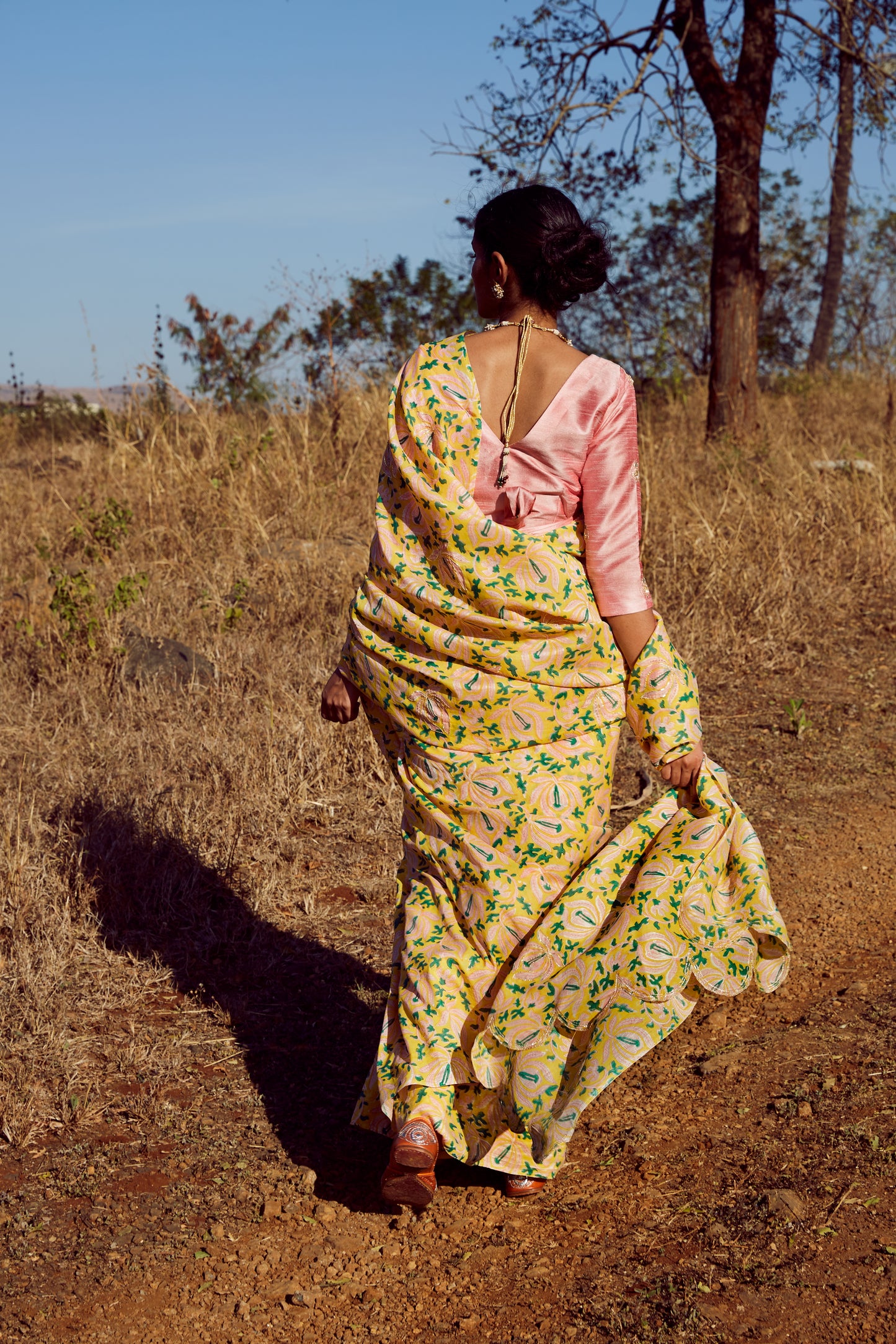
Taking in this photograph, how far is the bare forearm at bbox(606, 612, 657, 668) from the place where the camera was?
83.4 inches

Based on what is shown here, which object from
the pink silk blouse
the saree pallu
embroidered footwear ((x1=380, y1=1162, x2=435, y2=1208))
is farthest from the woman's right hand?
embroidered footwear ((x1=380, y1=1162, x2=435, y2=1208))

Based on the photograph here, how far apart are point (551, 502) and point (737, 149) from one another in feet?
27.4

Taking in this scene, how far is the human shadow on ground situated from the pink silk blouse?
1.29 meters

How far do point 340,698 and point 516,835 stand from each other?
44 centimetres

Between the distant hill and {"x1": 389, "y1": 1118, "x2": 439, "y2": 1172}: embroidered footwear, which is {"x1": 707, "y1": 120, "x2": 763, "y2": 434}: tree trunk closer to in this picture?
the distant hill

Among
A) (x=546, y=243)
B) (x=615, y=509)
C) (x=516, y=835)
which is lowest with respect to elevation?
(x=516, y=835)

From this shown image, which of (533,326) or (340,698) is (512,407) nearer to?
(533,326)

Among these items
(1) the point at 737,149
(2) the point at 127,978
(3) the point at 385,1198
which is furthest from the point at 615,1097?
(1) the point at 737,149

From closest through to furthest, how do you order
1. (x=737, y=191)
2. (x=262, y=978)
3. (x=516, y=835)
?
1. (x=516, y=835)
2. (x=262, y=978)
3. (x=737, y=191)

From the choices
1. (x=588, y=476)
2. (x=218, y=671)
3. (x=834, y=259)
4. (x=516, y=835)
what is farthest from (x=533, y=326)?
(x=834, y=259)

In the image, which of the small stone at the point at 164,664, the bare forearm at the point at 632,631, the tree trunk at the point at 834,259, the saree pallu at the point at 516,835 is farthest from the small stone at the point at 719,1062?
the tree trunk at the point at 834,259

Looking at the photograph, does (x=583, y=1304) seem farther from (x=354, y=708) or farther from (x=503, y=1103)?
(x=354, y=708)

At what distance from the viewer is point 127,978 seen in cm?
304

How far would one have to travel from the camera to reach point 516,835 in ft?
6.86
